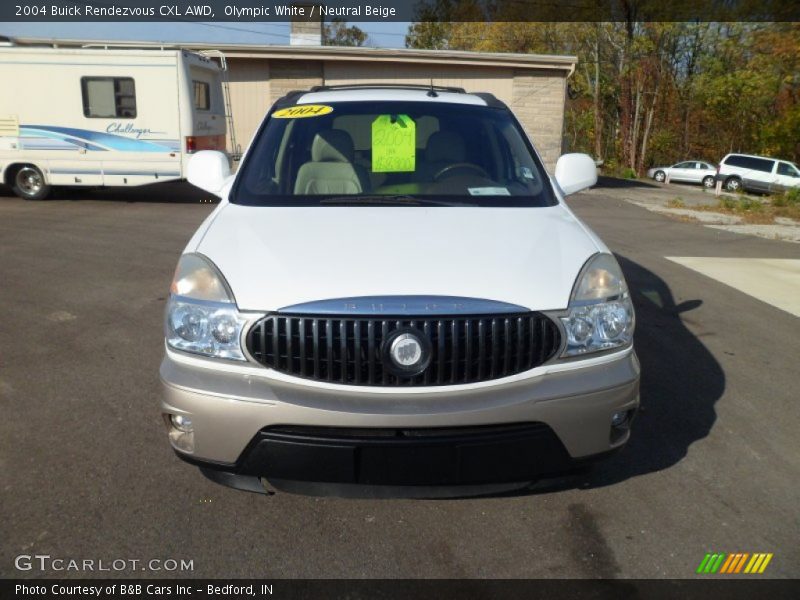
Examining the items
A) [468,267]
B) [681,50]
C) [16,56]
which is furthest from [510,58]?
[681,50]

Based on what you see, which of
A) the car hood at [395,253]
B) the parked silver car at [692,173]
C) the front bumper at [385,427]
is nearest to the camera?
the front bumper at [385,427]

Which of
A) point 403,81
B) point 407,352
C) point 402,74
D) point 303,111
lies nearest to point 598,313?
point 407,352

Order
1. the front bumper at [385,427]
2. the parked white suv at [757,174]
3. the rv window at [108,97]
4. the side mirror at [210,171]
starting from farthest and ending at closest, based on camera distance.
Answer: the parked white suv at [757,174] → the rv window at [108,97] → the side mirror at [210,171] → the front bumper at [385,427]

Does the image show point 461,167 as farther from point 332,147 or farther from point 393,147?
point 332,147

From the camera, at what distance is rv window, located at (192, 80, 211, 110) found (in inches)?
565

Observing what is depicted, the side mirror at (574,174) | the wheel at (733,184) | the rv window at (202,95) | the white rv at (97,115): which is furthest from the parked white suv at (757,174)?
the side mirror at (574,174)

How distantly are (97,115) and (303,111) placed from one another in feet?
37.3

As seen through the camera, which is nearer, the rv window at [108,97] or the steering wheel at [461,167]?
the steering wheel at [461,167]

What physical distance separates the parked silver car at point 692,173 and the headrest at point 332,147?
30.6 m

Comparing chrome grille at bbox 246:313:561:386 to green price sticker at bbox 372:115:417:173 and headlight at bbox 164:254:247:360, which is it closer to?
headlight at bbox 164:254:247:360

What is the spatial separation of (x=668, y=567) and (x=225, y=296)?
6.64 ft

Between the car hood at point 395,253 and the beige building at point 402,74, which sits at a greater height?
the beige building at point 402,74

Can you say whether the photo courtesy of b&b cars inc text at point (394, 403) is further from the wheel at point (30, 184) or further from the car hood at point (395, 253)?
the wheel at point (30, 184)

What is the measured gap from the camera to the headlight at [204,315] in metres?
2.54
